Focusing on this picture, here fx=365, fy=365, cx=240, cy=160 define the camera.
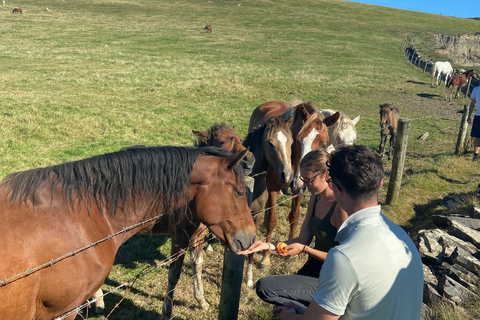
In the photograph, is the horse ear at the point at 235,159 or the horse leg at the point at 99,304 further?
the horse leg at the point at 99,304

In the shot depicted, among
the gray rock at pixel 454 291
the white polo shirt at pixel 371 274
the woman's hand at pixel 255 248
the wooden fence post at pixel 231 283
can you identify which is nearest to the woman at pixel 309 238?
the woman's hand at pixel 255 248

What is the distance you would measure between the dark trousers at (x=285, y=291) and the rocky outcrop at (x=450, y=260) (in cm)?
149

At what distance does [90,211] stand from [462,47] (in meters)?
55.0

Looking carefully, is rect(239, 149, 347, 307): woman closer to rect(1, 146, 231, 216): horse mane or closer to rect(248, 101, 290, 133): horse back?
rect(1, 146, 231, 216): horse mane

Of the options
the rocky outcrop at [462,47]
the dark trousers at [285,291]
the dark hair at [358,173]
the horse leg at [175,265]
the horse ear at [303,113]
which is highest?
the rocky outcrop at [462,47]

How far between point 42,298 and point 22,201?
695mm

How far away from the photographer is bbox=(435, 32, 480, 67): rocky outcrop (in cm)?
4416

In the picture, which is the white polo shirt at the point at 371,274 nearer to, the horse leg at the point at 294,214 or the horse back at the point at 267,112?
the horse leg at the point at 294,214

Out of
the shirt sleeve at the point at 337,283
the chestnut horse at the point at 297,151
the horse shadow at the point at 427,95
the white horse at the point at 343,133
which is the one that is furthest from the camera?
the horse shadow at the point at 427,95

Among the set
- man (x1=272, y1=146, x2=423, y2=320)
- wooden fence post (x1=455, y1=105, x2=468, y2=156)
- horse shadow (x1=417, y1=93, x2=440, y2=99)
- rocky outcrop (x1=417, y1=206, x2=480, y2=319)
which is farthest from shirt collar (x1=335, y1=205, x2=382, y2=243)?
horse shadow (x1=417, y1=93, x2=440, y2=99)

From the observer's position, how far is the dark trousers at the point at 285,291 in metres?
2.90

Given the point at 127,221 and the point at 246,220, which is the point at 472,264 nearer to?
the point at 246,220

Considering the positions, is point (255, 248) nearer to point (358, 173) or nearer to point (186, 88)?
point (358, 173)

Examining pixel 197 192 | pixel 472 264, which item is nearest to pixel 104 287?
pixel 197 192
